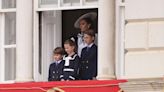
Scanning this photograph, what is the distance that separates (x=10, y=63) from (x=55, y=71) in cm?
145

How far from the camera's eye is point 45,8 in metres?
23.0

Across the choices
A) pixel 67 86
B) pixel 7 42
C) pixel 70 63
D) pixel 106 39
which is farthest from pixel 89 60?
pixel 7 42

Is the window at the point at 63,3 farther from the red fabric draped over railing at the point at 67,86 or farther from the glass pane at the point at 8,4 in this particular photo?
the red fabric draped over railing at the point at 67,86

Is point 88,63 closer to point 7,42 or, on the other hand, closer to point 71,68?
point 71,68

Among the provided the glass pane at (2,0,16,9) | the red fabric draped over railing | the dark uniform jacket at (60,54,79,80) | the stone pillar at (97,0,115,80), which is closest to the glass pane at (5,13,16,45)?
the glass pane at (2,0,16,9)

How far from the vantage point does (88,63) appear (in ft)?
73.4

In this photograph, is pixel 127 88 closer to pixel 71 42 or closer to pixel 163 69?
pixel 163 69

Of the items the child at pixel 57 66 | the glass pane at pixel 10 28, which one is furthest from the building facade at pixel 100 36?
the child at pixel 57 66

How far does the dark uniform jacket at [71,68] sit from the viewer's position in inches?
874

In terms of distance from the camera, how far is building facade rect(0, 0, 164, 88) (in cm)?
2067

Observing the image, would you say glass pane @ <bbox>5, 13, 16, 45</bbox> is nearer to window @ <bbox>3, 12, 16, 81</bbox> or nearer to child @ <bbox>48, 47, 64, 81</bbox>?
window @ <bbox>3, 12, 16, 81</bbox>

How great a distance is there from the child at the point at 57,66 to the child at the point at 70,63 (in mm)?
115

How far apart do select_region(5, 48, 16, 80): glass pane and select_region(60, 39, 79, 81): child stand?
1560 millimetres

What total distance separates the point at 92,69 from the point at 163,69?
227 cm
